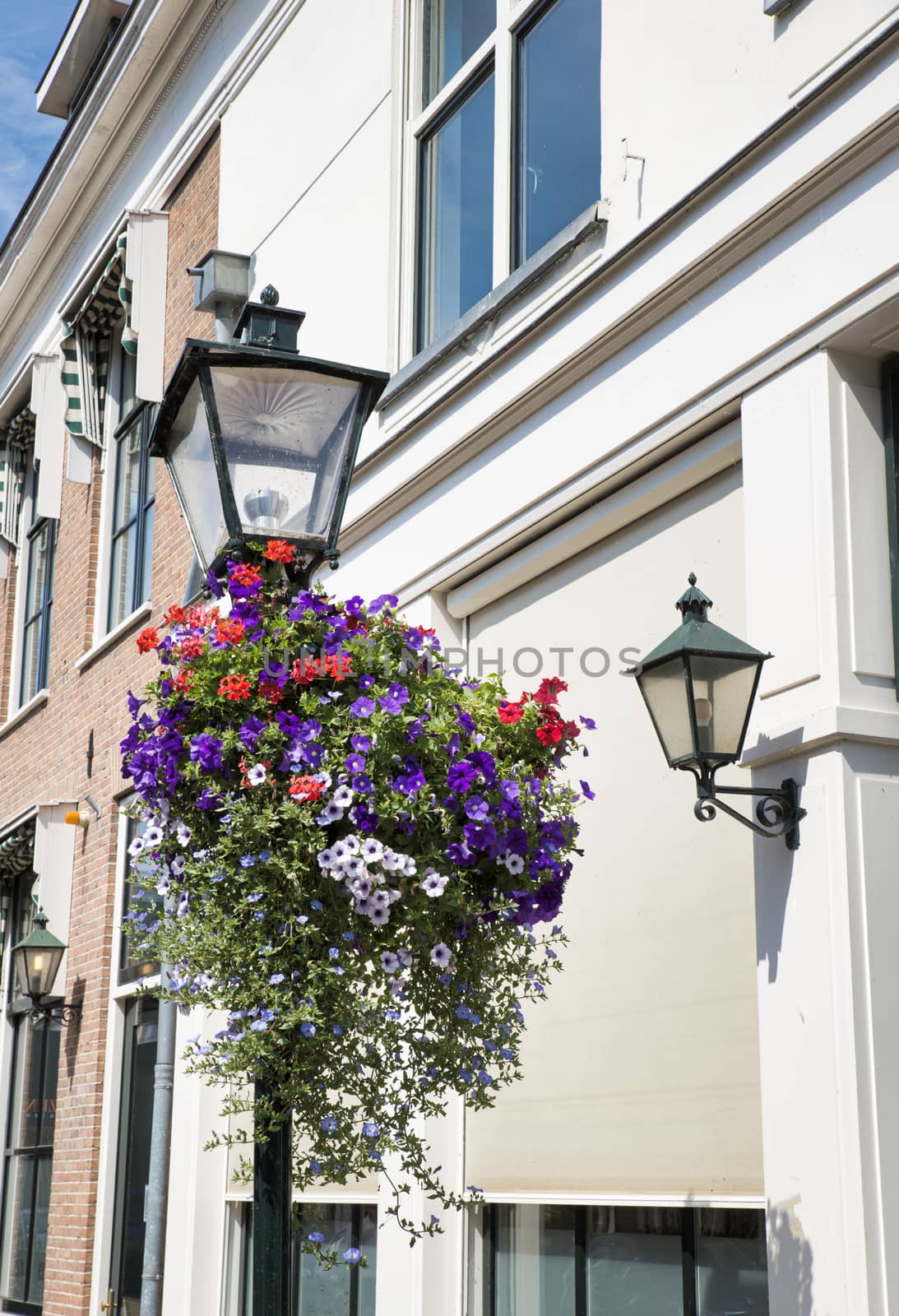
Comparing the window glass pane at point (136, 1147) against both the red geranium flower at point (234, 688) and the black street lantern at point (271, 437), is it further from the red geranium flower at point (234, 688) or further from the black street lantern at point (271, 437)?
the red geranium flower at point (234, 688)

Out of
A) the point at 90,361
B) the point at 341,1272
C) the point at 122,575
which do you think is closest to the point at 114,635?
the point at 122,575

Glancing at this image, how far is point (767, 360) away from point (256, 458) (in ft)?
4.94

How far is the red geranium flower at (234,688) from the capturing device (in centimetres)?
343

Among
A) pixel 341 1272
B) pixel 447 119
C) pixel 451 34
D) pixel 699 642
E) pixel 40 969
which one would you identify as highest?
pixel 451 34

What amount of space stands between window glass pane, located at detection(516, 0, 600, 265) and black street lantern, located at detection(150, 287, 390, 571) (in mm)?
2108

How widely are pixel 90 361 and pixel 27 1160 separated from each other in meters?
6.16

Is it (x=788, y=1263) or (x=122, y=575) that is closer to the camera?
(x=788, y=1263)

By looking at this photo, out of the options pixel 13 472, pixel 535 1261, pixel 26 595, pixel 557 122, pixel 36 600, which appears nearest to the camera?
pixel 535 1261

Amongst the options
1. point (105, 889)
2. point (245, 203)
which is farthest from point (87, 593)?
point (245, 203)

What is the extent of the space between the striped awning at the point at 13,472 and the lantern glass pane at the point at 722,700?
11.7 metres

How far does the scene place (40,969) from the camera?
10391mm

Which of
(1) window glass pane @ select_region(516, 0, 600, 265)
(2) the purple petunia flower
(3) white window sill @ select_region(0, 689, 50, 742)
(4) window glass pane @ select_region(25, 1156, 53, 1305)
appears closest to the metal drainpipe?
(4) window glass pane @ select_region(25, 1156, 53, 1305)

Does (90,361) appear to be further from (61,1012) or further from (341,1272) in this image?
(341,1272)

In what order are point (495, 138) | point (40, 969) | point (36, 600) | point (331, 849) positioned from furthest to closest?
1. point (36, 600)
2. point (40, 969)
3. point (495, 138)
4. point (331, 849)
